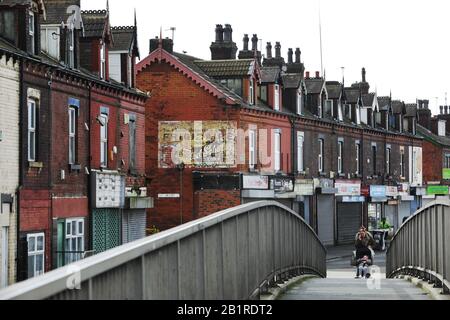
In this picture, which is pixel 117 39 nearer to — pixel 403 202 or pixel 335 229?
pixel 335 229

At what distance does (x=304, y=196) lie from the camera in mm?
55281

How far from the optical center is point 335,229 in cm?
6031

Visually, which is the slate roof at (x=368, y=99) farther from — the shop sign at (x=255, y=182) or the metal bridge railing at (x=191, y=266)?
the metal bridge railing at (x=191, y=266)

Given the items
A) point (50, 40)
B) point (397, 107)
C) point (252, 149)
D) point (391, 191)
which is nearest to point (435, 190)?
point (397, 107)

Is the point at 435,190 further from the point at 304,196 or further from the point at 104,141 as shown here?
the point at 104,141

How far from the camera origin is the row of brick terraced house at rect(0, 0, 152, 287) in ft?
87.6

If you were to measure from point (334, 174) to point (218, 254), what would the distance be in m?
47.5

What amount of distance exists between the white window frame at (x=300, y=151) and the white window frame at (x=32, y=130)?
27220 millimetres

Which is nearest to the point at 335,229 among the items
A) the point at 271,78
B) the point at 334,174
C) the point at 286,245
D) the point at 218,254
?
the point at 334,174

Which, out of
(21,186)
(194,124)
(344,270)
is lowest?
(344,270)

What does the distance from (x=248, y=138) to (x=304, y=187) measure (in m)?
7.47

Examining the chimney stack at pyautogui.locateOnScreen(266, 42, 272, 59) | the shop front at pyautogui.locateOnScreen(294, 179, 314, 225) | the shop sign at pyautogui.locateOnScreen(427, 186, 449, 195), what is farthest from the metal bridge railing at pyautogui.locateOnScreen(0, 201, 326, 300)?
the shop sign at pyautogui.locateOnScreen(427, 186, 449, 195)

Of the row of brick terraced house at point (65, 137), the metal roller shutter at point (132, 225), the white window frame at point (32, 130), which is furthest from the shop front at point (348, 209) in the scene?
the white window frame at point (32, 130)

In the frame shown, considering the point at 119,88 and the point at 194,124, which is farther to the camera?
the point at 194,124
